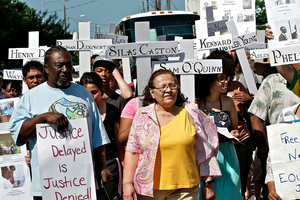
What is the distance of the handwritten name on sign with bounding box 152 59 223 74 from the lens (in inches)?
161

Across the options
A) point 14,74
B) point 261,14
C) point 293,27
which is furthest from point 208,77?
point 261,14

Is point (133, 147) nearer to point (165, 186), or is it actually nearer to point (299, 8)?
point (165, 186)

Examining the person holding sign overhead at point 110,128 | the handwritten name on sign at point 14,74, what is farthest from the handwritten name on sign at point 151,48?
the handwritten name on sign at point 14,74

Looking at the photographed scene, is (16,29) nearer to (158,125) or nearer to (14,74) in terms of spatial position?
(14,74)

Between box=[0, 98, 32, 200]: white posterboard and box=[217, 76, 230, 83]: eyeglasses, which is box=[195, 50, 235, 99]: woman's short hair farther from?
box=[0, 98, 32, 200]: white posterboard

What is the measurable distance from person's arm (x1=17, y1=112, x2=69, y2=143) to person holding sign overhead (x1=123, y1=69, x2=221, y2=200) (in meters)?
0.70

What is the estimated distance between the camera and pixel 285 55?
3.46 metres

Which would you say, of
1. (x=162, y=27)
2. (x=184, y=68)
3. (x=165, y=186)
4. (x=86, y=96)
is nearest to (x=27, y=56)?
(x=184, y=68)

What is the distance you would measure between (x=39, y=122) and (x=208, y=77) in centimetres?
210

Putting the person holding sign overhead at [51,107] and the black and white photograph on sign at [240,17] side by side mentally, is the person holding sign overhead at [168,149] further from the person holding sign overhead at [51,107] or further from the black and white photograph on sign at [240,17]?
the black and white photograph on sign at [240,17]

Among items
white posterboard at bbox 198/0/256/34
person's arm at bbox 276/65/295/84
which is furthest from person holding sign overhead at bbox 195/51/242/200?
white posterboard at bbox 198/0/256/34

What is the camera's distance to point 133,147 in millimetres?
3227

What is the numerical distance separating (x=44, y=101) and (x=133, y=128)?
81 centimetres

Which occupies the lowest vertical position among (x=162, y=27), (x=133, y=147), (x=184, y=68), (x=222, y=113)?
(x=133, y=147)
